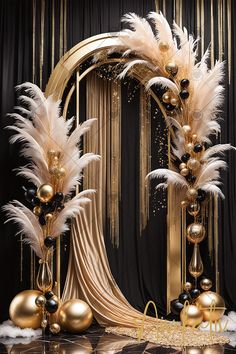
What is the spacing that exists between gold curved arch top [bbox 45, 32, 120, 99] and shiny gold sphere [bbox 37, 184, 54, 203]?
2.71 feet

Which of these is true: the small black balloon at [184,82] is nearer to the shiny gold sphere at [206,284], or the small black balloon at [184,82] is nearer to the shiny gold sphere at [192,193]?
the shiny gold sphere at [192,193]

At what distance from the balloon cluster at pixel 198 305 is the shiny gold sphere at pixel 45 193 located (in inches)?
52.8

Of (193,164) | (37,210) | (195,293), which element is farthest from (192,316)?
(37,210)

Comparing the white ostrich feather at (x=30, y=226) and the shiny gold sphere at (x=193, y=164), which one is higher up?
the shiny gold sphere at (x=193, y=164)

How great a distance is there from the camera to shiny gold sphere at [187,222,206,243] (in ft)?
17.1

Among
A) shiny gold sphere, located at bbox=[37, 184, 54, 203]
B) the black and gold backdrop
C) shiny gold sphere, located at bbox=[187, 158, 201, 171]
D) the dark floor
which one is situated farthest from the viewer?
the black and gold backdrop

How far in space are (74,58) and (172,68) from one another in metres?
0.85

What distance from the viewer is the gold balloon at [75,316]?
472 cm

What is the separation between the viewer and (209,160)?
537 centimetres

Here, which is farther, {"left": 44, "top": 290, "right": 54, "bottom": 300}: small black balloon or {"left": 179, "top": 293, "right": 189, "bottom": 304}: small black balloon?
{"left": 179, "top": 293, "right": 189, "bottom": 304}: small black balloon

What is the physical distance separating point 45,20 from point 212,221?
236cm

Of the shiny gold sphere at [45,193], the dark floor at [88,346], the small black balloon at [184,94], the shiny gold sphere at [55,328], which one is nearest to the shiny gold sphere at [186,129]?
the small black balloon at [184,94]

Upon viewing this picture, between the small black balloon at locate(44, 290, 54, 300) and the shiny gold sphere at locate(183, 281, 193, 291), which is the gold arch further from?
the small black balloon at locate(44, 290, 54, 300)

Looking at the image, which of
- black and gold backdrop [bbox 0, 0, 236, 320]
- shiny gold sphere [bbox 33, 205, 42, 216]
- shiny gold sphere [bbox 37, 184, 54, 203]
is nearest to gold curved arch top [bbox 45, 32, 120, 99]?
black and gold backdrop [bbox 0, 0, 236, 320]
